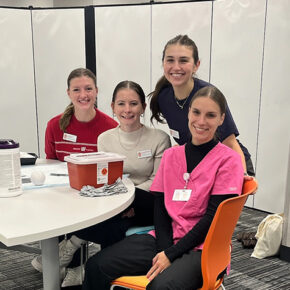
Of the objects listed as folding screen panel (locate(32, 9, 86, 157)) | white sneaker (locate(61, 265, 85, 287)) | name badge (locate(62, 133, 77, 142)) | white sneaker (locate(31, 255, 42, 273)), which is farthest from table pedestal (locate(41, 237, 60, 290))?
folding screen panel (locate(32, 9, 86, 157))

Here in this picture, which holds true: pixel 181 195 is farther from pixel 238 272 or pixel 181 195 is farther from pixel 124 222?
pixel 238 272

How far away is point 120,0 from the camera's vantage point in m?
6.29

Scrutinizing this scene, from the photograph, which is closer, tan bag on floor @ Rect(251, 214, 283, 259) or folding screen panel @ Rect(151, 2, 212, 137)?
tan bag on floor @ Rect(251, 214, 283, 259)

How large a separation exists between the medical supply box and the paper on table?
0.13 metres

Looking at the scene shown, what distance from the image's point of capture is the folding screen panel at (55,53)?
4.23m

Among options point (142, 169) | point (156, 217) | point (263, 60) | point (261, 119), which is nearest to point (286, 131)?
point (261, 119)

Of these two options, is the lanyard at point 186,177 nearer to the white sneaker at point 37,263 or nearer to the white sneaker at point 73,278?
the white sneaker at point 73,278

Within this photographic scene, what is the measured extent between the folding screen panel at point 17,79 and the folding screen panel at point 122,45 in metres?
0.85

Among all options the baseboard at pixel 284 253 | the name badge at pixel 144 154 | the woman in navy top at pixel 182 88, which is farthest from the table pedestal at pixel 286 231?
the name badge at pixel 144 154

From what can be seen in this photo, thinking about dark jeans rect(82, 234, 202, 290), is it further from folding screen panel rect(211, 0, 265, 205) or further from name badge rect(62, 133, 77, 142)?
folding screen panel rect(211, 0, 265, 205)

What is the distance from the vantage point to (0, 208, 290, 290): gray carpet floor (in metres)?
2.42

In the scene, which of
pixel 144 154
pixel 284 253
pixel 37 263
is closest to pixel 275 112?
pixel 284 253

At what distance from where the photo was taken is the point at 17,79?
432 cm

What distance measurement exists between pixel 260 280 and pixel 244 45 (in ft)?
7.09
